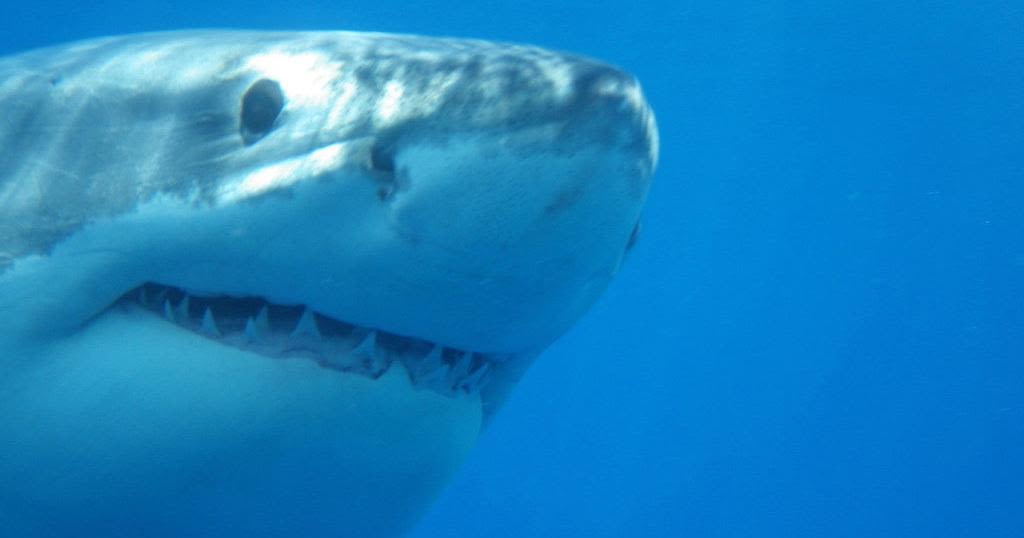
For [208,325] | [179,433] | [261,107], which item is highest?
[261,107]

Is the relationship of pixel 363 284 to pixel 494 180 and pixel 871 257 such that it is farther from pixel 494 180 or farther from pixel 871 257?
pixel 871 257

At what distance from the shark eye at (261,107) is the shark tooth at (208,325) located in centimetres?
35

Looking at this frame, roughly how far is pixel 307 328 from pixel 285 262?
0.61 ft

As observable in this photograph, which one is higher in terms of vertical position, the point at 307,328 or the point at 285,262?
the point at 285,262

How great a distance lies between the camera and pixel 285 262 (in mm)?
1580

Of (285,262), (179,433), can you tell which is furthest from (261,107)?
(179,433)

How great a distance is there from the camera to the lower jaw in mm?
1728

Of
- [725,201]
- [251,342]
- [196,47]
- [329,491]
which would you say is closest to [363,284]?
[251,342]

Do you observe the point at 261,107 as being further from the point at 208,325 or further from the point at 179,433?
the point at 179,433

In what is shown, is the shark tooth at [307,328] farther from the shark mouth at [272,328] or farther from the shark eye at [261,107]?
the shark eye at [261,107]

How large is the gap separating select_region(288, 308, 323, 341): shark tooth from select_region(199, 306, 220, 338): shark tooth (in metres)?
0.15

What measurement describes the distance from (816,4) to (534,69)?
20.5 metres

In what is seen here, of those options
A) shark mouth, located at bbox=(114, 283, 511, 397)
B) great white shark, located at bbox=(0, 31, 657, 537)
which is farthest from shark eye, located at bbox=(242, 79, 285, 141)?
shark mouth, located at bbox=(114, 283, 511, 397)

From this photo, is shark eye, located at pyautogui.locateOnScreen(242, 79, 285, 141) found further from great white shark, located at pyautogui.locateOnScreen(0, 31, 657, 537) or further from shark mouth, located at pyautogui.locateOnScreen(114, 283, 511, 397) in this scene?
shark mouth, located at pyautogui.locateOnScreen(114, 283, 511, 397)
